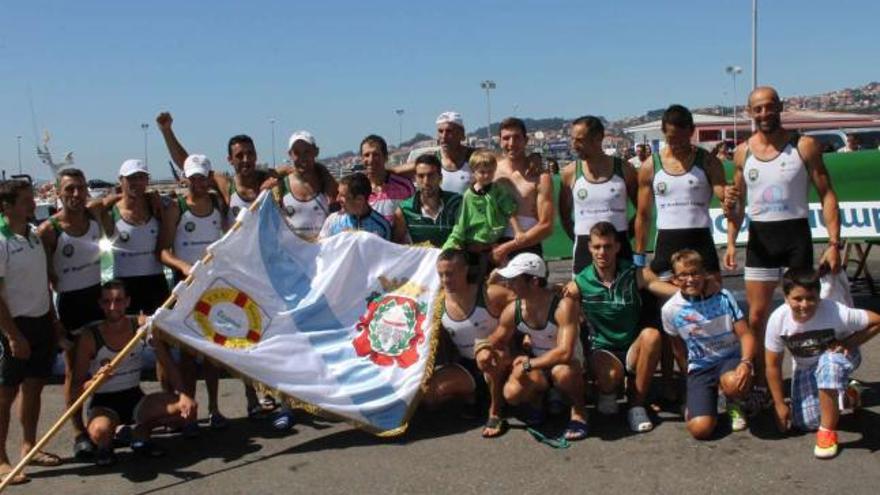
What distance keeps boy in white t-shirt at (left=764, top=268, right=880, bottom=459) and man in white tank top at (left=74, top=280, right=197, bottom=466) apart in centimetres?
378

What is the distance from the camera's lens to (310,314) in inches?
221

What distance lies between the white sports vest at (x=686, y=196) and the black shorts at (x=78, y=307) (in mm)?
4108

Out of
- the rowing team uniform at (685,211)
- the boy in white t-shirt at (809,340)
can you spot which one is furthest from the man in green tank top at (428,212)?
the boy in white t-shirt at (809,340)

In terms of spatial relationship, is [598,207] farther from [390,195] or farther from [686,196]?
[390,195]

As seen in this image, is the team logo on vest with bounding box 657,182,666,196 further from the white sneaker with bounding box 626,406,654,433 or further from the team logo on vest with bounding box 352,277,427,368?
the team logo on vest with bounding box 352,277,427,368

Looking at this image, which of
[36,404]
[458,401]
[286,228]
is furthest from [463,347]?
[36,404]

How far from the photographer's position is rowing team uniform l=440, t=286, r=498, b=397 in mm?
5559

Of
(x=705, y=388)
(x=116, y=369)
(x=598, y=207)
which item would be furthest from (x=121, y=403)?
(x=705, y=388)

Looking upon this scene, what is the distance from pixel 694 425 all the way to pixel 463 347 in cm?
168

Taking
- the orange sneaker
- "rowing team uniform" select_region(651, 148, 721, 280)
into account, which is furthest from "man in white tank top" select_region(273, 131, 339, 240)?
the orange sneaker

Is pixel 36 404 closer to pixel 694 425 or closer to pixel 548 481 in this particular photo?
pixel 548 481

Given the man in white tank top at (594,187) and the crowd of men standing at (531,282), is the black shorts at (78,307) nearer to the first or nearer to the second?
the crowd of men standing at (531,282)

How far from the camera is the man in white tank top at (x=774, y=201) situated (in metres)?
5.21

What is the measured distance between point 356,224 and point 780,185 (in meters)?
3.02
